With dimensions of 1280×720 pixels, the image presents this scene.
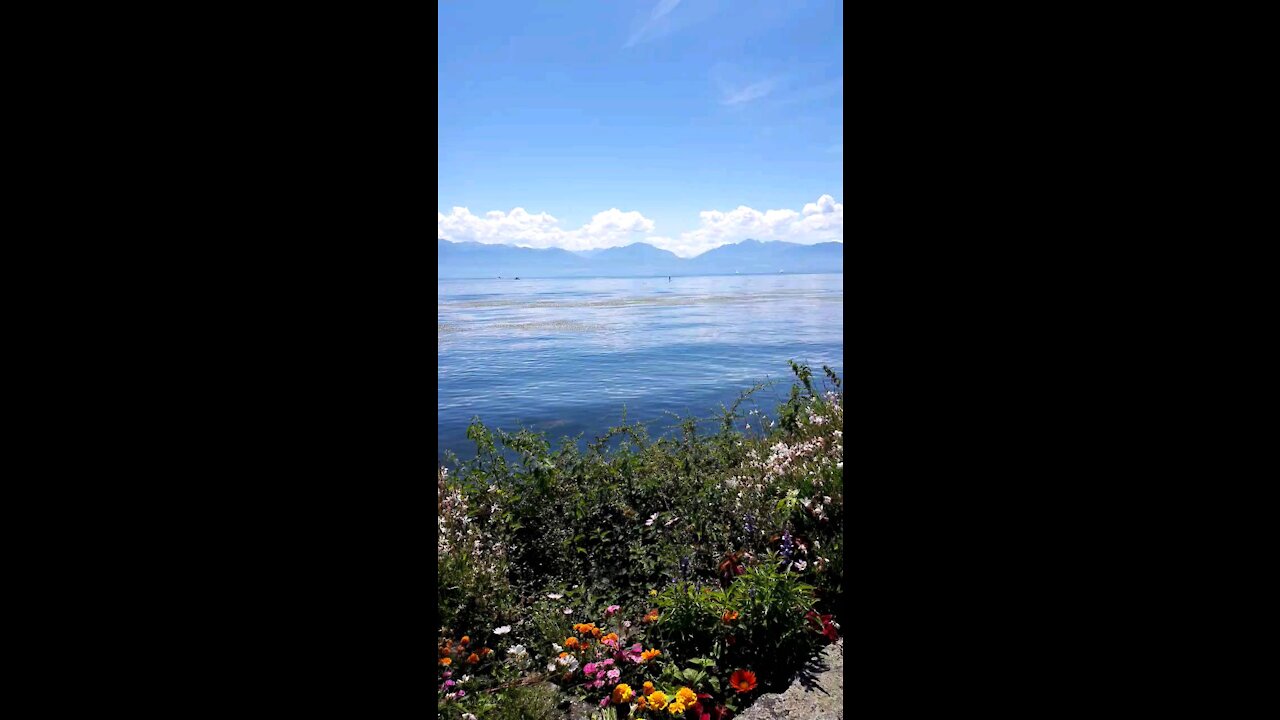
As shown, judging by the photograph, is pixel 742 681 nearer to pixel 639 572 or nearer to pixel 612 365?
pixel 639 572

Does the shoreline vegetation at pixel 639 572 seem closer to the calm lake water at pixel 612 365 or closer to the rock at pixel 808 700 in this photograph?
the rock at pixel 808 700

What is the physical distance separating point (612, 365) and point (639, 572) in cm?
736

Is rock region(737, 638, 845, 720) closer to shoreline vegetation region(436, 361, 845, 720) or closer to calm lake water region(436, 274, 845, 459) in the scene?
shoreline vegetation region(436, 361, 845, 720)

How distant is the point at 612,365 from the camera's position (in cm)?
1066

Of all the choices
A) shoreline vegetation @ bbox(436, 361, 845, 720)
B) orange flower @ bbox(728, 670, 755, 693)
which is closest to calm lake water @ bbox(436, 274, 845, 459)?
shoreline vegetation @ bbox(436, 361, 845, 720)

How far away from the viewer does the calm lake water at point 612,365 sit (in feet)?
24.3

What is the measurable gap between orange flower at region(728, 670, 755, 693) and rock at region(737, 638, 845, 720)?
0.05m

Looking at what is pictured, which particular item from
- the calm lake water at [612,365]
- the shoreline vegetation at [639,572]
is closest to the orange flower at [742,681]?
the shoreline vegetation at [639,572]

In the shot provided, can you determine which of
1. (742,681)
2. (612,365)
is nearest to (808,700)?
(742,681)
